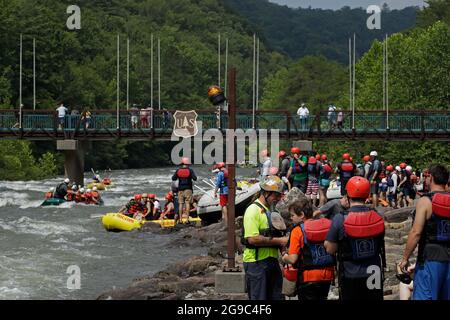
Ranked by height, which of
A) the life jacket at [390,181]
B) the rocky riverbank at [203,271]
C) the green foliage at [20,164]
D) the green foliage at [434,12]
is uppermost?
the green foliage at [434,12]

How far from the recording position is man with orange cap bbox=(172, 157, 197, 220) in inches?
1144

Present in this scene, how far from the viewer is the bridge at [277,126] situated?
163 feet

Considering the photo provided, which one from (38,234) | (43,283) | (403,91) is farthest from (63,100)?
(43,283)

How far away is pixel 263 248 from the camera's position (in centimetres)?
1144

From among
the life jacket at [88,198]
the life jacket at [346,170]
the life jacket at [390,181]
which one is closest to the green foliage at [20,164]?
the life jacket at [88,198]

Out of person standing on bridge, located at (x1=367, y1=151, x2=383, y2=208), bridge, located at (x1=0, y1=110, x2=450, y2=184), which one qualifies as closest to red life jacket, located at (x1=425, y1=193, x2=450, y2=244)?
person standing on bridge, located at (x1=367, y1=151, x2=383, y2=208)

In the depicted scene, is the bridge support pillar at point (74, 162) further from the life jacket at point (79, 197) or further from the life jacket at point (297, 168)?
the life jacket at point (297, 168)

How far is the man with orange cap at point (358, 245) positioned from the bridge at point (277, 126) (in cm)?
3604

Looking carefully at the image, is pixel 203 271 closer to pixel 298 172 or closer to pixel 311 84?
pixel 298 172

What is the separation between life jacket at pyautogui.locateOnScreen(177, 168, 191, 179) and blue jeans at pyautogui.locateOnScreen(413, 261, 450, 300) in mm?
18761

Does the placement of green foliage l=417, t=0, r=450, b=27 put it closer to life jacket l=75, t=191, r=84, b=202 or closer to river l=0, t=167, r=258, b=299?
life jacket l=75, t=191, r=84, b=202

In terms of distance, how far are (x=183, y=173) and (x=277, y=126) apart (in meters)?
27.9

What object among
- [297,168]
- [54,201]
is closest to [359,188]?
[297,168]

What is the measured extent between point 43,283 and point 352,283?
1268 cm
